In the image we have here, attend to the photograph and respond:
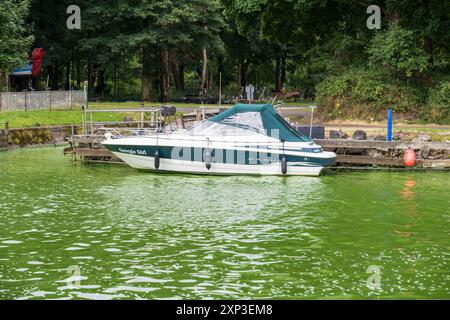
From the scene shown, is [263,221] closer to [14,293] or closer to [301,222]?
[301,222]

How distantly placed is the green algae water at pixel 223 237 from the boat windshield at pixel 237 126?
211 cm

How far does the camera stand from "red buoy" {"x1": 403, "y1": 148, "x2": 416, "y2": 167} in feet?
121

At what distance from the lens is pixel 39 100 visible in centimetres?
5534

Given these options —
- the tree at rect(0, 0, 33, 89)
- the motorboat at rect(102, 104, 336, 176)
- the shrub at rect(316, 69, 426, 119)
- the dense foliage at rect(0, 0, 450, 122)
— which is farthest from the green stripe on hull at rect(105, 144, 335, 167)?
the tree at rect(0, 0, 33, 89)

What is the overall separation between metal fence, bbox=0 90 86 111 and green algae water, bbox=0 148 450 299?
63.6 ft

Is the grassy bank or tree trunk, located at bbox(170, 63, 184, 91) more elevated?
tree trunk, located at bbox(170, 63, 184, 91)

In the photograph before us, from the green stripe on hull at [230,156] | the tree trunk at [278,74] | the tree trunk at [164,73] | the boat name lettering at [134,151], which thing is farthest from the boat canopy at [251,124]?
the tree trunk at [278,74]

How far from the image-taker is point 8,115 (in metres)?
50.6

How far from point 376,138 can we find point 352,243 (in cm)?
1952

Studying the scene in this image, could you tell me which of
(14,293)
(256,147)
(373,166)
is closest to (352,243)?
(14,293)

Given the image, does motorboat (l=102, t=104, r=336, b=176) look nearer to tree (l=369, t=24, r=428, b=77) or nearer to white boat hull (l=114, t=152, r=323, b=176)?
white boat hull (l=114, t=152, r=323, b=176)

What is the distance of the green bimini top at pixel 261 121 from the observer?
35188mm

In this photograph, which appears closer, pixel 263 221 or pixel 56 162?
pixel 263 221

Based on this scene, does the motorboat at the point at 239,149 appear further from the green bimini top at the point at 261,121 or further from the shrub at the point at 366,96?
the shrub at the point at 366,96
